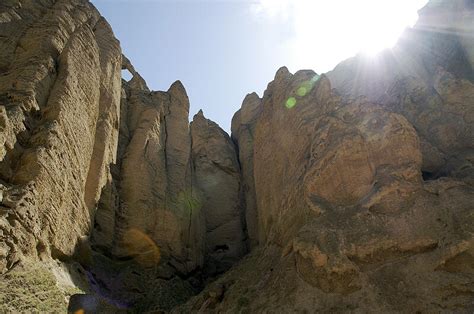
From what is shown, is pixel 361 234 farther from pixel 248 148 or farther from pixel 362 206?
pixel 248 148

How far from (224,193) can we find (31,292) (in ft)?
72.6

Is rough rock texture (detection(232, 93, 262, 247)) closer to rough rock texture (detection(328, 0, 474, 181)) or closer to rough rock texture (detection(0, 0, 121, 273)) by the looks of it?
rough rock texture (detection(328, 0, 474, 181))

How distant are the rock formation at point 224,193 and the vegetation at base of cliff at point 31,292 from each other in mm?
46

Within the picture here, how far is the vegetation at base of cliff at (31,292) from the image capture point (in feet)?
39.3

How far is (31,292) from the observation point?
1264cm

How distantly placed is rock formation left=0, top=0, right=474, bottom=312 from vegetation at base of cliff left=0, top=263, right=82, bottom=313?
0.15 ft

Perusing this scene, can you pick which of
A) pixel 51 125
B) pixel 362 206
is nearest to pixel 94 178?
pixel 51 125

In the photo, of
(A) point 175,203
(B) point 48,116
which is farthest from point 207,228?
(B) point 48,116

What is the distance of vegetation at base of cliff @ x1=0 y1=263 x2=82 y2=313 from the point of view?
11977 millimetres

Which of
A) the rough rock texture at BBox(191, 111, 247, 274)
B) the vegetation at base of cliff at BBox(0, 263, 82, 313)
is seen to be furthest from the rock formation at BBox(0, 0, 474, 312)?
the rough rock texture at BBox(191, 111, 247, 274)

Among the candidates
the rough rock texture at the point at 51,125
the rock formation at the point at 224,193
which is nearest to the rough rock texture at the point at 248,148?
the rock formation at the point at 224,193

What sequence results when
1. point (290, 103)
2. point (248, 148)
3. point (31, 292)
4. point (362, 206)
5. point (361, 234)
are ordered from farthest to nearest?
1. point (248, 148)
2. point (290, 103)
3. point (362, 206)
4. point (361, 234)
5. point (31, 292)

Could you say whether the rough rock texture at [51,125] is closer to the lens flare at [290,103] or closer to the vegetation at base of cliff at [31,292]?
the vegetation at base of cliff at [31,292]

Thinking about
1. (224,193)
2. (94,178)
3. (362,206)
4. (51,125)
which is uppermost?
(224,193)
